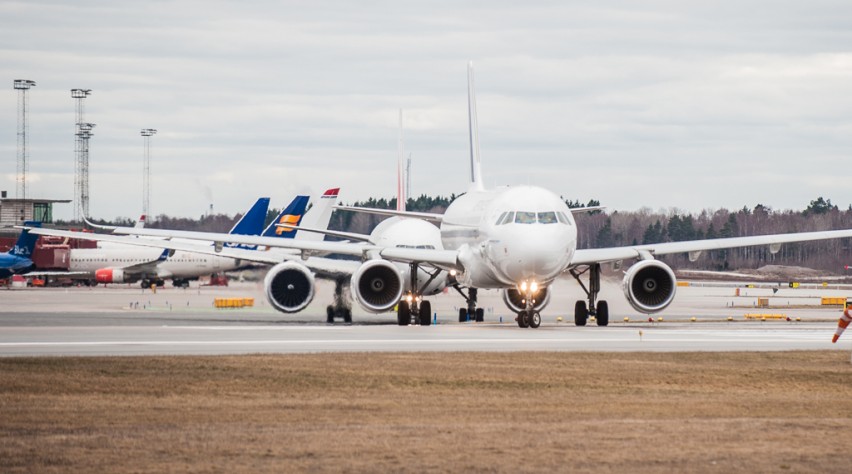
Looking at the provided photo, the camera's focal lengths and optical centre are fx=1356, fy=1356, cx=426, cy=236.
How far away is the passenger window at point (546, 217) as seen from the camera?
41403mm

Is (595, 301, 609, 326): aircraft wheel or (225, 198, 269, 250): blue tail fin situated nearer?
(595, 301, 609, 326): aircraft wheel

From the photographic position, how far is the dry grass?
1445 cm

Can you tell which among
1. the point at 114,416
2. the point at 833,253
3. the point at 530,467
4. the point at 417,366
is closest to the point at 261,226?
the point at 417,366

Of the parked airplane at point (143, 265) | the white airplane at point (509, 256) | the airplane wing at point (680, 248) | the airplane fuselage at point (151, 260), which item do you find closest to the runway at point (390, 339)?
the white airplane at point (509, 256)

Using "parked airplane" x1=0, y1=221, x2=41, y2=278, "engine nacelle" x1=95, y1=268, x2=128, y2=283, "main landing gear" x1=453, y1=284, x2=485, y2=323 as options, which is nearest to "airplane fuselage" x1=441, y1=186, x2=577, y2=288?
"main landing gear" x1=453, y1=284, x2=485, y2=323

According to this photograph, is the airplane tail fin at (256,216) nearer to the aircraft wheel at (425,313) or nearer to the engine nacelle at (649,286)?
the aircraft wheel at (425,313)

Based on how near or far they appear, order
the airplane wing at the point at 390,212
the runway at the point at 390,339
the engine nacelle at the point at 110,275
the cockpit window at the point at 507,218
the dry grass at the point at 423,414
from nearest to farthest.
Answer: the dry grass at the point at 423,414, the runway at the point at 390,339, the cockpit window at the point at 507,218, the airplane wing at the point at 390,212, the engine nacelle at the point at 110,275

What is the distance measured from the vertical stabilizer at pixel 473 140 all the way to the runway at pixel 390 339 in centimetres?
1008

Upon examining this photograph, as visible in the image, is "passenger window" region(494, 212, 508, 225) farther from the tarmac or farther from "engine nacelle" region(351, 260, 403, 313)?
"engine nacelle" region(351, 260, 403, 313)

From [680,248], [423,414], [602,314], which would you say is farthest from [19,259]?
[423,414]

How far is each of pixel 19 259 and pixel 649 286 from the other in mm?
79913

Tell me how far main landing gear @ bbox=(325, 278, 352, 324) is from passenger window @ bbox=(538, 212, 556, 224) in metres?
11.8

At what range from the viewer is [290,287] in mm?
48469

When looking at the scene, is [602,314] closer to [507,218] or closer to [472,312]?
[507,218]
